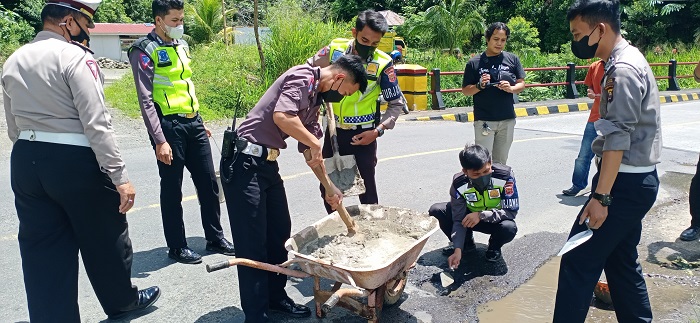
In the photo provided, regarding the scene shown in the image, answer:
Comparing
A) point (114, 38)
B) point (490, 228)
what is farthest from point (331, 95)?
point (114, 38)

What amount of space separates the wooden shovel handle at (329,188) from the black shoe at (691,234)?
3.07m

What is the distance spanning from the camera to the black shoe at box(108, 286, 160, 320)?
3.61m

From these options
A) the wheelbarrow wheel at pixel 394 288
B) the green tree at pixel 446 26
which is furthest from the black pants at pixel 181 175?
the green tree at pixel 446 26

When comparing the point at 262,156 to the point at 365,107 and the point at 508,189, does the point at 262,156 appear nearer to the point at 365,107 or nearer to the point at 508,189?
the point at 365,107

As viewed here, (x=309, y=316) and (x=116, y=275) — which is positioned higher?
(x=116, y=275)

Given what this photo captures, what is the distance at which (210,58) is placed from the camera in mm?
18359

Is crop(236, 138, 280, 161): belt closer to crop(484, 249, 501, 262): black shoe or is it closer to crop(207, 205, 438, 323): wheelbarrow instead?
crop(207, 205, 438, 323): wheelbarrow

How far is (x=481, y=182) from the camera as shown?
4.16 metres

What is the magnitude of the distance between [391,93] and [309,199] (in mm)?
2229

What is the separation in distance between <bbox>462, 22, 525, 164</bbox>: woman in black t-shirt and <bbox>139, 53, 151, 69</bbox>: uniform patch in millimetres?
2960

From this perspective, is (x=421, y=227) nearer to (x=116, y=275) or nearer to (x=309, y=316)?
(x=309, y=316)

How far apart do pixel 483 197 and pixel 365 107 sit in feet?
3.67

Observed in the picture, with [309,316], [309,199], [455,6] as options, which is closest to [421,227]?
[309,316]

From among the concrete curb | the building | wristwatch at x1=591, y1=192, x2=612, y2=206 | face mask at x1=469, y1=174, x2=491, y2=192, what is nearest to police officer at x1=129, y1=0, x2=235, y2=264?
face mask at x1=469, y1=174, x2=491, y2=192
